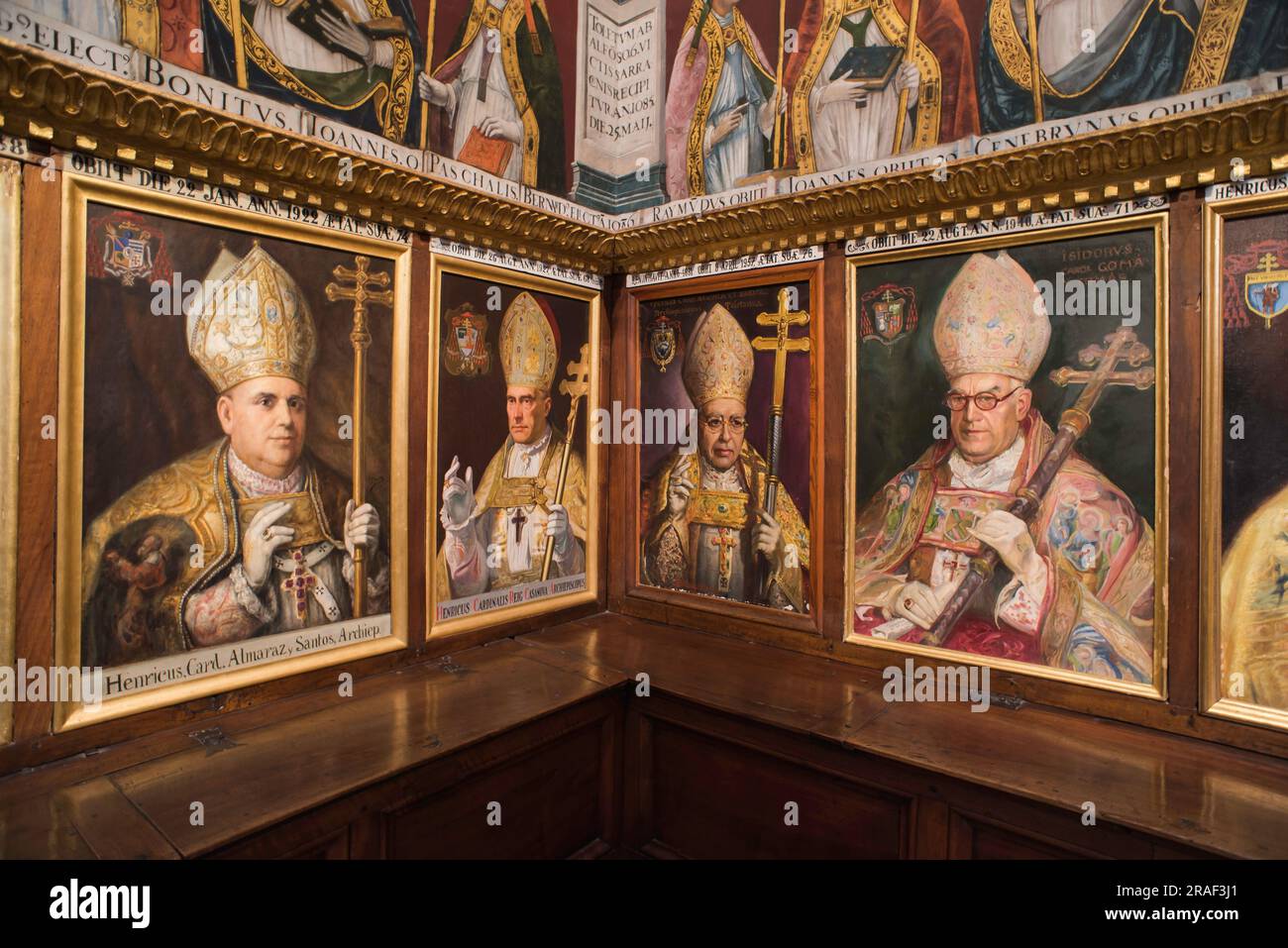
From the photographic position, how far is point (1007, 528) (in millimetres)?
2848

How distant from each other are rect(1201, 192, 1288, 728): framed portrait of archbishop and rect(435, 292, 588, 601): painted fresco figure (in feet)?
8.90

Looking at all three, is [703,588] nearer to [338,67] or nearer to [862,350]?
[862,350]

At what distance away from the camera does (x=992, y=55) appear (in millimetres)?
2893

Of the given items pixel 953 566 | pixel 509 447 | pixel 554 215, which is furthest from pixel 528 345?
pixel 953 566

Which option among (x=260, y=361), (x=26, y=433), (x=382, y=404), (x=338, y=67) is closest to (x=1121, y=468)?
(x=382, y=404)

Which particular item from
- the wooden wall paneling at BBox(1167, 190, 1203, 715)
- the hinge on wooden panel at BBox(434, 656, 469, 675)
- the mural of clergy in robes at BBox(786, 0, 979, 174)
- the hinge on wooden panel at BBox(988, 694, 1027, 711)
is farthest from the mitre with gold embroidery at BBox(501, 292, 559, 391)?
the wooden wall paneling at BBox(1167, 190, 1203, 715)

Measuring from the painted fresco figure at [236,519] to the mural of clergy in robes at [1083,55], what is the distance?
113 inches

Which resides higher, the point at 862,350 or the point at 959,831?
the point at 862,350

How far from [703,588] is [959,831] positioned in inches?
66.3

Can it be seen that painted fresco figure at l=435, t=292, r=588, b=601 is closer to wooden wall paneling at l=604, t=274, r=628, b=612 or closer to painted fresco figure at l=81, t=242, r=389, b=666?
wooden wall paneling at l=604, t=274, r=628, b=612

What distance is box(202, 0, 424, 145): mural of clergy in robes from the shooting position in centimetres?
255

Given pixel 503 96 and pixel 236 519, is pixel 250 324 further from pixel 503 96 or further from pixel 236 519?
pixel 503 96

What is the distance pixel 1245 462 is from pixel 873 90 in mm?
2073

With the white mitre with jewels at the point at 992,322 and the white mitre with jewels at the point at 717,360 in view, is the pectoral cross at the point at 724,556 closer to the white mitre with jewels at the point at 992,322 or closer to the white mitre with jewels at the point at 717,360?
the white mitre with jewels at the point at 717,360
